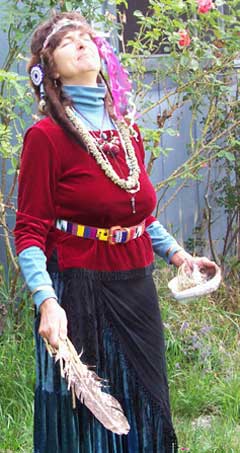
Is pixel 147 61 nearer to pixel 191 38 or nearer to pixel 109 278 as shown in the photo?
pixel 191 38

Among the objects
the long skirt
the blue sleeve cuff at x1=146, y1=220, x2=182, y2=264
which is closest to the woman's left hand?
the blue sleeve cuff at x1=146, y1=220, x2=182, y2=264

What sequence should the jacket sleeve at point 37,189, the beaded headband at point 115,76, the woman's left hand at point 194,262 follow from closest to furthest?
the jacket sleeve at point 37,189 → the beaded headband at point 115,76 → the woman's left hand at point 194,262

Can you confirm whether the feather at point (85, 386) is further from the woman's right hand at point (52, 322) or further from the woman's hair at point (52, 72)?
the woman's hair at point (52, 72)

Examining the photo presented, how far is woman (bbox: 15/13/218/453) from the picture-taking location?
2.57 m

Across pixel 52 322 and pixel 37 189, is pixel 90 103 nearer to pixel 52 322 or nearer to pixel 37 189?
pixel 37 189

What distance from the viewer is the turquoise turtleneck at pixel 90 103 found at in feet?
8.72

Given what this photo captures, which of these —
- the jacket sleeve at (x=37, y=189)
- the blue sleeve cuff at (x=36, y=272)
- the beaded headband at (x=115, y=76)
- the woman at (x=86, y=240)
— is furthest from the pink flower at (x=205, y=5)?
the blue sleeve cuff at (x=36, y=272)

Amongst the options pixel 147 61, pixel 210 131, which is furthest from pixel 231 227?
pixel 147 61

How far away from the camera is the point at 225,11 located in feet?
21.5

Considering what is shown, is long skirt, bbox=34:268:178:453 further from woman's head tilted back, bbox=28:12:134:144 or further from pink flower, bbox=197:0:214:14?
pink flower, bbox=197:0:214:14

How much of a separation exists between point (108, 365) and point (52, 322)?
343 mm

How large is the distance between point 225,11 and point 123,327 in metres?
4.45

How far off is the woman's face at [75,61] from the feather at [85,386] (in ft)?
2.76

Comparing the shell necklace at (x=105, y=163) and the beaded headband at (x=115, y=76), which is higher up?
the beaded headband at (x=115, y=76)
